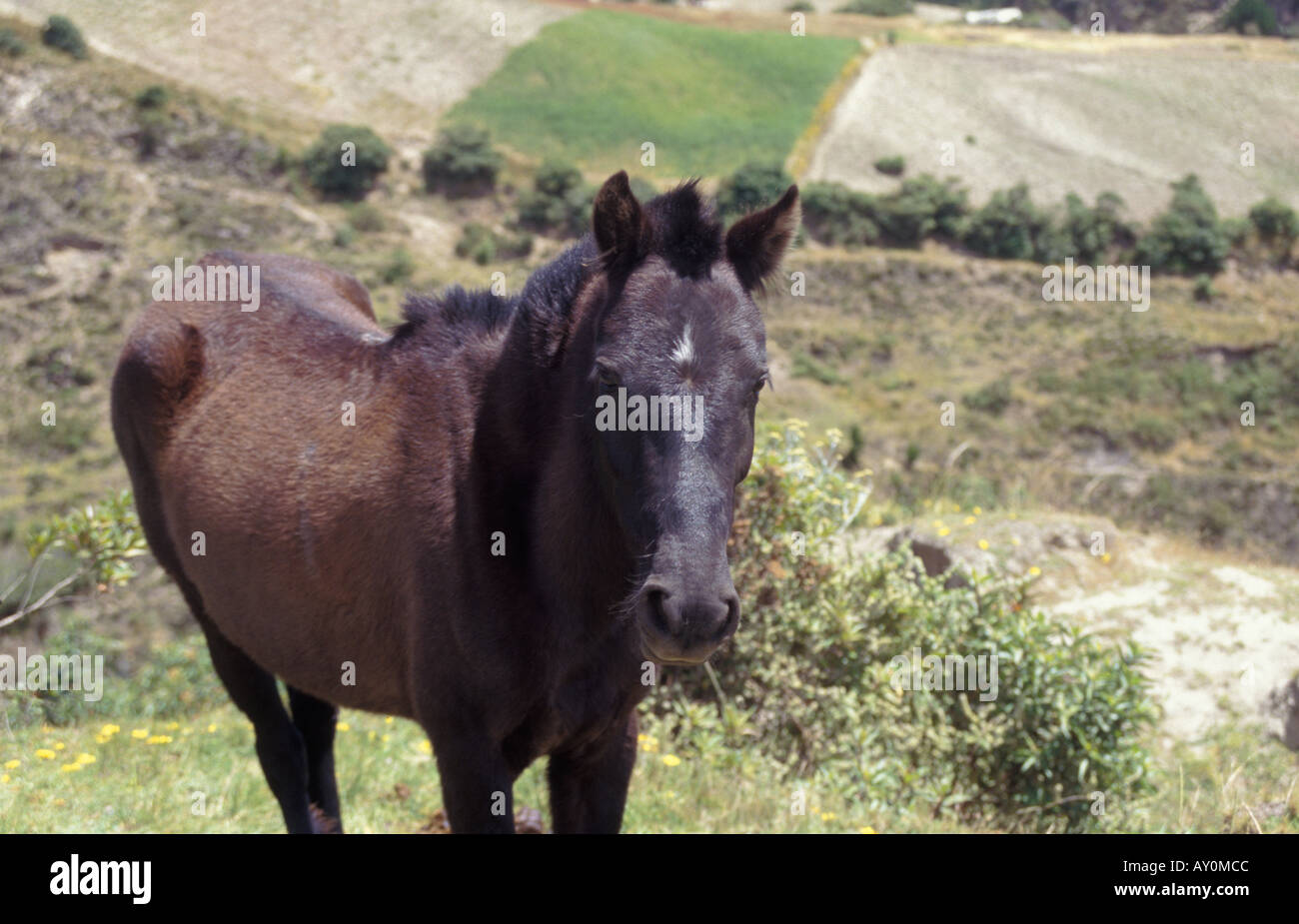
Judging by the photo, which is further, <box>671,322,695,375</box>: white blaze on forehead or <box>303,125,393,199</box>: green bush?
<box>303,125,393,199</box>: green bush

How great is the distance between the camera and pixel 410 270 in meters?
47.8

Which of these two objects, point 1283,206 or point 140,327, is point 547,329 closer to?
point 140,327

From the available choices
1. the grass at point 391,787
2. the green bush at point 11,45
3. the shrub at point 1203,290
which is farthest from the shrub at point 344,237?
the grass at point 391,787

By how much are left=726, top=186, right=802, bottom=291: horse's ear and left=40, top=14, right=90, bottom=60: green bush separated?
6900cm

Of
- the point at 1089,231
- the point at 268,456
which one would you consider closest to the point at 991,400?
the point at 1089,231

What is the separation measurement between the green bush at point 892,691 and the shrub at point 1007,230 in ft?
177

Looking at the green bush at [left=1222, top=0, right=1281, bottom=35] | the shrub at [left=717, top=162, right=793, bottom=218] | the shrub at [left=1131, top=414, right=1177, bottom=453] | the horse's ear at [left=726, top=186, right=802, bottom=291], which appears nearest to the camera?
the horse's ear at [left=726, top=186, right=802, bottom=291]

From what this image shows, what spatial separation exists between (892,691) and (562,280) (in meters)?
4.23

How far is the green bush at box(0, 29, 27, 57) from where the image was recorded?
5734 centimetres

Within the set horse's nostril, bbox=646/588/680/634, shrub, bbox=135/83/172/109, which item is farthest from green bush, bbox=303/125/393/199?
horse's nostril, bbox=646/588/680/634

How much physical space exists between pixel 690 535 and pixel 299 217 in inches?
2124

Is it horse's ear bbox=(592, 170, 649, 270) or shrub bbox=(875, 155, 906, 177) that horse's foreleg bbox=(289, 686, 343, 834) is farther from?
shrub bbox=(875, 155, 906, 177)

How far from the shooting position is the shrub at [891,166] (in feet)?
209
